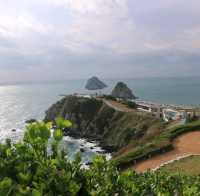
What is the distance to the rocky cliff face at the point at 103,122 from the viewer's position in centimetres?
6144

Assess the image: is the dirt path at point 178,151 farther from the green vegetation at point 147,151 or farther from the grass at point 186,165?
the grass at point 186,165

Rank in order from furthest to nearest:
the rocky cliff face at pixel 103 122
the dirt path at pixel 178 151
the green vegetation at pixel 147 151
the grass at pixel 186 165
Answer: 1. the rocky cliff face at pixel 103 122
2. the green vegetation at pixel 147 151
3. the dirt path at pixel 178 151
4. the grass at pixel 186 165

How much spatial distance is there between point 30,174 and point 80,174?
1.10 m

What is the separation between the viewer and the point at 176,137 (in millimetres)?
37688

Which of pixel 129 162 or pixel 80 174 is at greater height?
pixel 80 174

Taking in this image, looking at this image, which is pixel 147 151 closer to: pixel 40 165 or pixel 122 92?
pixel 40 165

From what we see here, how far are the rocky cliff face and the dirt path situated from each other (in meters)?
21.0

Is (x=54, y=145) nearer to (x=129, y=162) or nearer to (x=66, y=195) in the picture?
(x=66, y=195)

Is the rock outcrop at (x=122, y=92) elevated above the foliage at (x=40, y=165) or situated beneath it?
situated beneath

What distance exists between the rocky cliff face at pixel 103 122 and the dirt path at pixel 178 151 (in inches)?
825

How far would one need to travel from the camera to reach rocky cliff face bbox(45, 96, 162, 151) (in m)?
61.4

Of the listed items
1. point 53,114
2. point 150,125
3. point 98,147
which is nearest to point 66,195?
point 150,125

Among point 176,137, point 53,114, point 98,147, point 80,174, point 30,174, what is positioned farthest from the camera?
point 53,114

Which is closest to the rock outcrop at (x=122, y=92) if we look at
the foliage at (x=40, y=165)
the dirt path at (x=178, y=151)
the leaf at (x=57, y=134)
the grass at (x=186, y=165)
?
the dirt path at (x=178, y=151)
